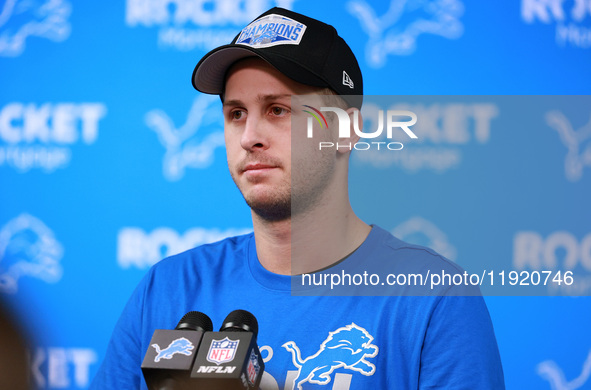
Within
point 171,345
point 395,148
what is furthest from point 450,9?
point 171,345

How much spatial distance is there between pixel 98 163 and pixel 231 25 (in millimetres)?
595

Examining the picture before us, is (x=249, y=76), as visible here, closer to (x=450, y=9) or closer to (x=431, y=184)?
(x=431, y=184)

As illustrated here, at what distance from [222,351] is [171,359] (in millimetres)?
57

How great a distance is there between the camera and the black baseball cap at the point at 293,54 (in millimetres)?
1096

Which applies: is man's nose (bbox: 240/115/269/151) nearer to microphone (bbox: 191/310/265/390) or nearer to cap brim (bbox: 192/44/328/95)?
cap brim (bbox: 192/44/328/95)

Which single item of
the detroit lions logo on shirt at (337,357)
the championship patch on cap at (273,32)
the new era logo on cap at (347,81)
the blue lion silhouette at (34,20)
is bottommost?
the detroit lions logo on shirt at (337,357)

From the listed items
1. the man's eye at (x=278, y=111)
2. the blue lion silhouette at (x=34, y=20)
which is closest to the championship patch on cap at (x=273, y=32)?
the man's eye at (x=278, y=111)

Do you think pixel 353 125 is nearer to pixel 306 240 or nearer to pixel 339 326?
pixel 306 240

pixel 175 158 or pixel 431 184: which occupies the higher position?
pixel 175 158

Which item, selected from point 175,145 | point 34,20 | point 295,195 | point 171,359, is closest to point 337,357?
point 295,195

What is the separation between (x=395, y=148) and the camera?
156 cm

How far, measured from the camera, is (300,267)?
1147 millimetres

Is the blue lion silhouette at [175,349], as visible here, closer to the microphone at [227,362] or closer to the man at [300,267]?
the microphone at [227,362]

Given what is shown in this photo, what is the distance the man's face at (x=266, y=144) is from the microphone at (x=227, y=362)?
0.42m
